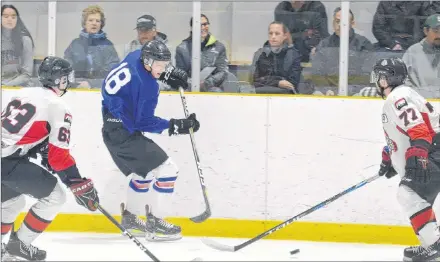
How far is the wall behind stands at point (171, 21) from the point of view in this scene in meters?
4.75

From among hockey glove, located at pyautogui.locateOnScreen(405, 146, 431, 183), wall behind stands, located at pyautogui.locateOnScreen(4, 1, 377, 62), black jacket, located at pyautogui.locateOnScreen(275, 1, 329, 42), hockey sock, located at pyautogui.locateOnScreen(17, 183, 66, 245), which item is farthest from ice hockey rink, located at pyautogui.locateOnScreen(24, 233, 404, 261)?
black jacket, located at pyautogui.locateOnScreen(275, 1, 329, 42)

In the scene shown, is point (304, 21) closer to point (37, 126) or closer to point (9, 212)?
point (37, 126)

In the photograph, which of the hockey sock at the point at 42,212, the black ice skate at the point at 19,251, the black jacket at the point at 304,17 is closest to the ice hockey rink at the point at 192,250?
the black ice skate at the point at 19,251

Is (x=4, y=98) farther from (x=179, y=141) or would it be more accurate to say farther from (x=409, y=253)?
(x=409, y=253)

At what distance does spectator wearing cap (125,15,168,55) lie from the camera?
4754 mm

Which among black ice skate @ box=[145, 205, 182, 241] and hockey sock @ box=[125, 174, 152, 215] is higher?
hockey sock @ box=[125, 174, 152, 215]

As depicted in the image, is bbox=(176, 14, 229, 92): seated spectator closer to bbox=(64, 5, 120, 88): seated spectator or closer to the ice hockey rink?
bbox=(64, 5, 120, 88): seated spectator

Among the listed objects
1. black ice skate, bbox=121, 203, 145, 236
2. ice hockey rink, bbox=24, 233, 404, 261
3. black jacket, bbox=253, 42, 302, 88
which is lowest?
ice hockey rink, bbox=24, 233, 404, 261

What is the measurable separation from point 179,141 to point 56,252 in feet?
3.14

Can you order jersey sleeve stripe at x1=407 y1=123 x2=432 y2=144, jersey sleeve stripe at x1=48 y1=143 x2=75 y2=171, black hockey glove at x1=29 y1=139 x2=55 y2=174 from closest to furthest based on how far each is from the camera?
jersey sleeve stripe at x1=48 y1=143 x2=75 y2=171 → black hockey glove at x1=29 y1=139 x2=55 y2=174 → jersey sleeve stripe at x1=407 y1=123 x2=432 y2=144

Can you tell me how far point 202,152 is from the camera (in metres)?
4.70

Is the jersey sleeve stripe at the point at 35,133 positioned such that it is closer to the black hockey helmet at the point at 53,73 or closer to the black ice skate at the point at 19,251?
the black hockey helmet at the point at 53,73

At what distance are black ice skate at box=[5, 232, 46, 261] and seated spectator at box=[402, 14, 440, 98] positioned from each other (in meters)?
2.11

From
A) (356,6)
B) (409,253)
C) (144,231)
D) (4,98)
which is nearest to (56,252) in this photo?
(144,231)
